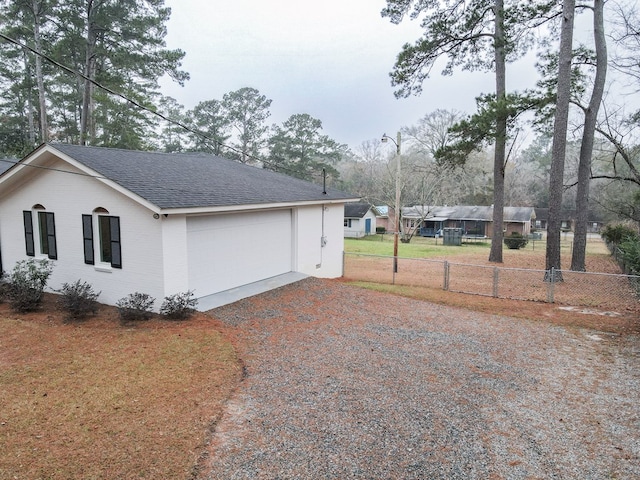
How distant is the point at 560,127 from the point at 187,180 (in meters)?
12.0

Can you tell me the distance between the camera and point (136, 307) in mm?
8484

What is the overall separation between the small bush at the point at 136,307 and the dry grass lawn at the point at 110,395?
0.21 meters

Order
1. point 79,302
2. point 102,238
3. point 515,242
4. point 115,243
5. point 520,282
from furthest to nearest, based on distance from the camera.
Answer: point 515,242 < point 520,282 < point 102,238 < point 115,243 < point 79,302

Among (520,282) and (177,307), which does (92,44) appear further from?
(520,282)

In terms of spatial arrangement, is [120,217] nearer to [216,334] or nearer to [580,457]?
[216,334]

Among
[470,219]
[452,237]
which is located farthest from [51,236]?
[470,219]

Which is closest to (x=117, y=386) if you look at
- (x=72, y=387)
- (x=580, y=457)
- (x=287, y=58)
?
(x=72, y=387)

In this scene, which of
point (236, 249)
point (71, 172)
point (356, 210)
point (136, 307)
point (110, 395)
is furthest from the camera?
point (356, 210)

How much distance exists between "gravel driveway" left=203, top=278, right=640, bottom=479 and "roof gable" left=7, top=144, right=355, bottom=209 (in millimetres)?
2825

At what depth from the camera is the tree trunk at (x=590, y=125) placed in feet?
49.2

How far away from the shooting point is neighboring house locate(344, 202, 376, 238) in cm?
4191

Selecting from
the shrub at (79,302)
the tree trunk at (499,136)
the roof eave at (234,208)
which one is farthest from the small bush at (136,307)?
the tree trunk at (499,136)

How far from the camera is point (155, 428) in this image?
14.8ft

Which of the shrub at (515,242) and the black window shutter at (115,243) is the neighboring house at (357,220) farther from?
the black window shutter at (115,243)
